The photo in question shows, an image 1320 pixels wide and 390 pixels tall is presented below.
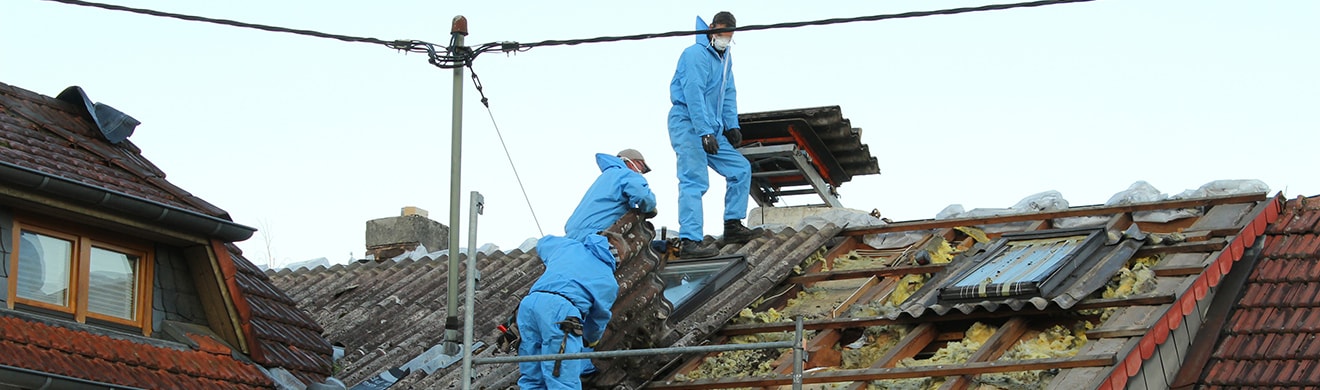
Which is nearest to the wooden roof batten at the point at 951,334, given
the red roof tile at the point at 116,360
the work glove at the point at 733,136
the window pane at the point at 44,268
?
the work glove at the point at 733,136

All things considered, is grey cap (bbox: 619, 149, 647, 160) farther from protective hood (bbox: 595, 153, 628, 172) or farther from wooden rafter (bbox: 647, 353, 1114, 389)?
wooden rafter (bbox: 647, 353, 1114, 389)

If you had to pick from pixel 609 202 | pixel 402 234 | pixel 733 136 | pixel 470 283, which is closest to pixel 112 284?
pixel 470 283

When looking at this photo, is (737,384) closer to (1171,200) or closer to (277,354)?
(277,354)

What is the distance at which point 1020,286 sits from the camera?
897 cm

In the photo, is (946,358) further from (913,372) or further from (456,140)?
(456,140)

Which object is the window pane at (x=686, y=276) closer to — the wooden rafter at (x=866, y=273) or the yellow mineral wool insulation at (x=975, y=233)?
the wooden rafter at (x=866, y=273)

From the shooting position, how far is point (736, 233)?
11688mm

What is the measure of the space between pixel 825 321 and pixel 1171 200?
106 inches

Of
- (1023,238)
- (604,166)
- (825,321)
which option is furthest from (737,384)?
(1023,238)

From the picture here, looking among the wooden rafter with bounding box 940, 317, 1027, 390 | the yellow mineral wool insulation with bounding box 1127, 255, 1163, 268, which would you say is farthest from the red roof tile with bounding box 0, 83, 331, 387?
the yellow mineral wool insulation with bounding box 1127, 255, 1163, 268

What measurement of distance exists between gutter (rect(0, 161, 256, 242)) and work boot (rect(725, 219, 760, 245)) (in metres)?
3.61

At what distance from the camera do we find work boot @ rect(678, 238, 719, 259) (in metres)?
11.1

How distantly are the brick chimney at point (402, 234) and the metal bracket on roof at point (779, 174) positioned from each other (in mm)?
2894

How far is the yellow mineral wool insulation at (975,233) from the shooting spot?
11.1 metres
